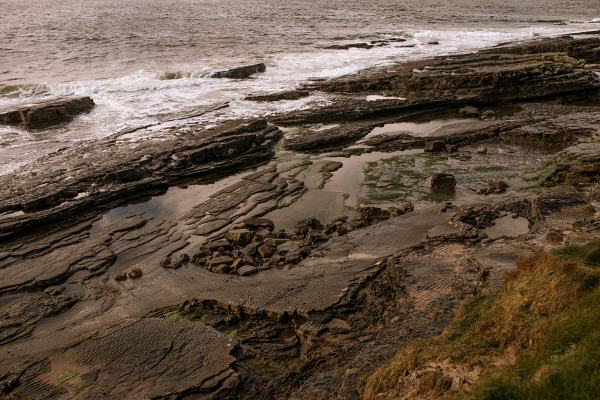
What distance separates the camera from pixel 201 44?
42.8 m

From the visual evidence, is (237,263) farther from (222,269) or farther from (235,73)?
(235,73)

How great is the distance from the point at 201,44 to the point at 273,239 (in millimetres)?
35093

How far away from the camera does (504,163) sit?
53.8 ft

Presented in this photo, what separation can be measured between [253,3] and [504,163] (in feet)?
221

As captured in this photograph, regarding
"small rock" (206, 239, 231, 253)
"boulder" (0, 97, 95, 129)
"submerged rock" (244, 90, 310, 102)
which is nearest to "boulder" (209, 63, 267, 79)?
"submerged rock" (244, 90, 310, 102)

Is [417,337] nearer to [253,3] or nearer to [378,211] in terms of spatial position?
[378,211]

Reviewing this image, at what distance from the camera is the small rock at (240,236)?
479 inches

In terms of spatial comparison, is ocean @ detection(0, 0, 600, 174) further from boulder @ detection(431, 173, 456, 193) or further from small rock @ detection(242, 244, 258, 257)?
boulder @ detection(431, 173, 456, 193)

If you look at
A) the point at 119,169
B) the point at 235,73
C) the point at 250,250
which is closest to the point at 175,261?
the point at 250,250

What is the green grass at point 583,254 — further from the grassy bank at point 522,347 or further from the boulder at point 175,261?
the boulder at point 175,261

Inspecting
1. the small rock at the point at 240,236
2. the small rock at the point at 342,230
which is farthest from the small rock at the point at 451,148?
the small rock at the point at 240,236

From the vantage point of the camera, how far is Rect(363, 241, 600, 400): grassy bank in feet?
15.0

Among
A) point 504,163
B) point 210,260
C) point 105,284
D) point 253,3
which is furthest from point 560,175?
point 253,3

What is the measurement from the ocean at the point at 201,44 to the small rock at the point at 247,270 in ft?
37.4
